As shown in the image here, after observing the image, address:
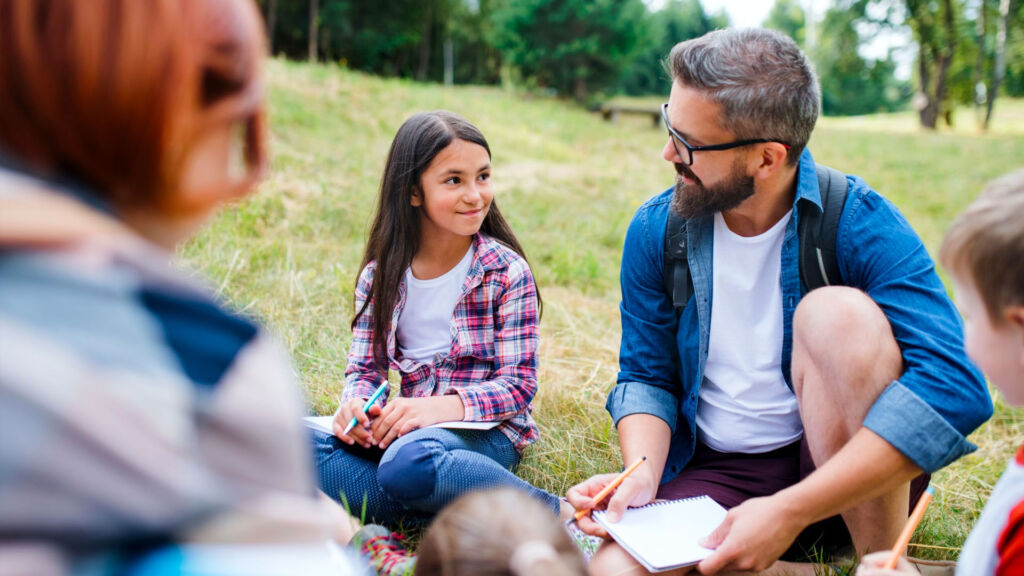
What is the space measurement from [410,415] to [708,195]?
3.26 ft

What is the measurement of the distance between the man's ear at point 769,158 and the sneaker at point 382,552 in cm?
128

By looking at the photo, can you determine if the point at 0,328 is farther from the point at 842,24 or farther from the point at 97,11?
the point at 842,24

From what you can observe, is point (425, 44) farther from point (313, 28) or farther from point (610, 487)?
point (610, 487)

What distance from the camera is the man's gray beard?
198 cm

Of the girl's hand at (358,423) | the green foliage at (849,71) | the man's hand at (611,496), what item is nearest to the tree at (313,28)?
→ the green foliage at (849,71)

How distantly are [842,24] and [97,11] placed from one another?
3010 centimetres

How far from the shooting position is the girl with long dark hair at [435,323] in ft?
7.07

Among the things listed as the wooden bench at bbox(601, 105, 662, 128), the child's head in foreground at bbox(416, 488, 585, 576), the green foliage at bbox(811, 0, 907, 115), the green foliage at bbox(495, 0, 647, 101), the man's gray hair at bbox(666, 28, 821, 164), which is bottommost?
the child's head in foreground at bbox(416, 488, 585, 576)

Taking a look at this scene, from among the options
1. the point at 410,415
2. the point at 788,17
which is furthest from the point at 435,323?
the point at 788,17

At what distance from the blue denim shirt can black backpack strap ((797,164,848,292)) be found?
0.02 metres

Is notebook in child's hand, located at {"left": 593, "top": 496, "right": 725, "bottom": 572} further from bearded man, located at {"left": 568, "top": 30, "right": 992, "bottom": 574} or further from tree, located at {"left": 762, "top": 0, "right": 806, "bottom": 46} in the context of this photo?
tree, located at {"left": 762, "top": 0, "right": 806, "bottom": 46}

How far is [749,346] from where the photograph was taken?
6.56 ft

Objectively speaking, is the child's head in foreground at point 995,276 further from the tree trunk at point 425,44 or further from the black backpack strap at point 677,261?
the tree trunk at point 425,44

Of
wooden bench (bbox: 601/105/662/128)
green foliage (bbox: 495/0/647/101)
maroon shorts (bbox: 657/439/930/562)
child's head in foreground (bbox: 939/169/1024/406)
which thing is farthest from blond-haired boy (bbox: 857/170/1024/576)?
green foliage (bbox: 495/0/647/101)
